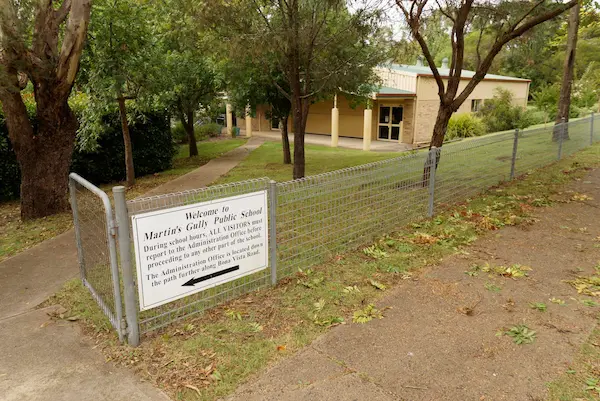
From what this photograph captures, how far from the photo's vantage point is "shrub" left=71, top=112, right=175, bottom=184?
11.9m

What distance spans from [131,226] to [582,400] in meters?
3.39

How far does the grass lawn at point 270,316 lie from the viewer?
321 cm

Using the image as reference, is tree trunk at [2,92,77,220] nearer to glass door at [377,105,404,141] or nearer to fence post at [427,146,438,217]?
fence post at [427,146,438,217]

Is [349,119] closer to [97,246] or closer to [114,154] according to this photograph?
[114,154]

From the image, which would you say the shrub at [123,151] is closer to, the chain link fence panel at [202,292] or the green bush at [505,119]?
the chain link fence panel at [202,292]

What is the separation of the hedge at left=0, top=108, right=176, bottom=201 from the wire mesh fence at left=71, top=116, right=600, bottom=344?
22.4ft

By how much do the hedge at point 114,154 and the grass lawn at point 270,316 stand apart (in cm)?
663

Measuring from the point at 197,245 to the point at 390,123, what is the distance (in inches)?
861

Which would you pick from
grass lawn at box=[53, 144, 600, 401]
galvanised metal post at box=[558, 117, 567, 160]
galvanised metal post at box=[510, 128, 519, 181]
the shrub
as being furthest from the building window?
grass lawn at box=[53, 144, 600, 401]

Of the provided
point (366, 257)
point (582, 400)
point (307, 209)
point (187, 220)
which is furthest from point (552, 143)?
point (187, 220)

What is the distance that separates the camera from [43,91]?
7699 mm

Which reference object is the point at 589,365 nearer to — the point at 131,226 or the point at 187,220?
the point at 187,220

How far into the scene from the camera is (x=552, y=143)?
456 inches

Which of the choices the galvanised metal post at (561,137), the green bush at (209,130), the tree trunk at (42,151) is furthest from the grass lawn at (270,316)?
the green bush at (209,130)
